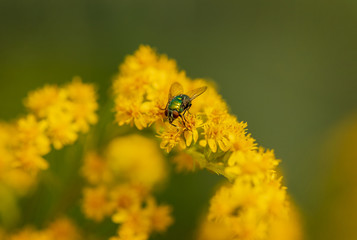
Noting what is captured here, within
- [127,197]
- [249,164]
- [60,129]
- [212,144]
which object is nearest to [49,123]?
[60,129]

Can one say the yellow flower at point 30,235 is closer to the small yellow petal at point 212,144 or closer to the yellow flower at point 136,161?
the yellow flower at point 136,161

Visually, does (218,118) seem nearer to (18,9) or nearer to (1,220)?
(1,220)

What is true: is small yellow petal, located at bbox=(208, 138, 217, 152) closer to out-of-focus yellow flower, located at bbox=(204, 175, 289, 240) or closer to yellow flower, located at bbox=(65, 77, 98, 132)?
out-of-focus yellow flower, located at bbox=(204, 175, 289, 240)

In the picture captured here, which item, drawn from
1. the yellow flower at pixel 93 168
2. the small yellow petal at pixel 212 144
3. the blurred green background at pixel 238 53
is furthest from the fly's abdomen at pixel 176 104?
the blurred green background at pixel 238 53

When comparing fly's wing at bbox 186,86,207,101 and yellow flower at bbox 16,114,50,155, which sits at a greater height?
fly's wing at bbox 186,86,207,101

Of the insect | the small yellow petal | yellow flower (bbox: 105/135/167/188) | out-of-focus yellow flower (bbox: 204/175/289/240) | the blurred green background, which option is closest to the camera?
out-of-focus yellow flower (bbox: 204/175/289/240)

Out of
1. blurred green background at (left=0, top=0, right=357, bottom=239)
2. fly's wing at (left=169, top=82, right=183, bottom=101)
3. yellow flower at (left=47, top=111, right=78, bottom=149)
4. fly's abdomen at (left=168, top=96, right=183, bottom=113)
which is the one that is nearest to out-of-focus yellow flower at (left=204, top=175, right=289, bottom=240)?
fly's abdomen at (left=168, top=96, right=183, bottom=113)
